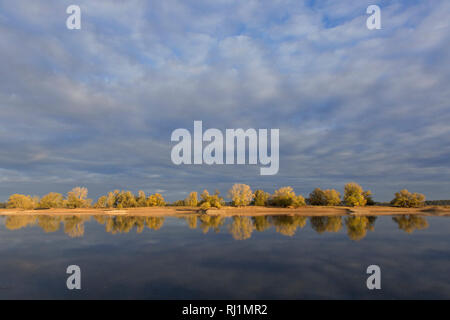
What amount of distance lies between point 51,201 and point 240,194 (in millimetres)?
96755

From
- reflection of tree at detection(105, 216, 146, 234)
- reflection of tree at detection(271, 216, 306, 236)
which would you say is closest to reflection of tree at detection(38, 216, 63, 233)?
reflection of tree at detection(105, 216, 146, 234)

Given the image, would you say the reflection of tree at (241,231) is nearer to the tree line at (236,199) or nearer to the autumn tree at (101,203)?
the tree line at (236,199)

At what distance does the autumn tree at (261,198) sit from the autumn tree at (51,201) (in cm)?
10063

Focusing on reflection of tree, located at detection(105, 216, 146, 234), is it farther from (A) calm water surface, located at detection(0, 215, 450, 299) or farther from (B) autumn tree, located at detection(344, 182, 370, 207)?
(B) autumn tree, located at detection(344, 182, 370, 207)

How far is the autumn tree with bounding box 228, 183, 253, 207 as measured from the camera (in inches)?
3935

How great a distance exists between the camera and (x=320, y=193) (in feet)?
361

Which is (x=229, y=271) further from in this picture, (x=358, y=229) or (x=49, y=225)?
(x=49, y=225)

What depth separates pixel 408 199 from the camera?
98375mm

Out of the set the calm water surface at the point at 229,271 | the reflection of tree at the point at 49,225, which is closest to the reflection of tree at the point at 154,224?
the reflection of tree at the point at 49,225

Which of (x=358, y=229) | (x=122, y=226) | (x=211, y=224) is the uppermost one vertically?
(x=358, y=229)

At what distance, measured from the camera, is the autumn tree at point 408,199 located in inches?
3813

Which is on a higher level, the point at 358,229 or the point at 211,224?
the point at 358,229

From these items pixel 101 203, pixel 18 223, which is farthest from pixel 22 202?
pixel 18 223
